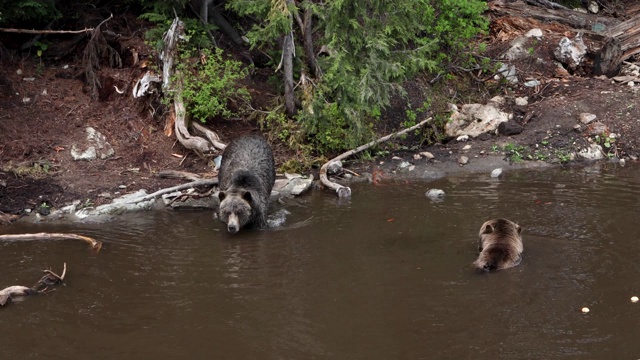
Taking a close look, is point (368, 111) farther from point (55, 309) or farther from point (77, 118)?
point (55, 309)

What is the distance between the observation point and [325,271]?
8547 mm

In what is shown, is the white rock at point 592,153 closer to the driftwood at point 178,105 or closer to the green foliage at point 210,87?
the green foliage at point 210,87

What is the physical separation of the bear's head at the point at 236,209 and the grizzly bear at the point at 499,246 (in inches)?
128

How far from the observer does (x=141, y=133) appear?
1329cm

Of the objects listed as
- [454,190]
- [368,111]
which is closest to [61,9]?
[368,111]

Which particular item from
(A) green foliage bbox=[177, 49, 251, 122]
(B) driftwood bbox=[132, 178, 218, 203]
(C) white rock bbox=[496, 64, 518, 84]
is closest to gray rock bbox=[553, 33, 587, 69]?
(C) white rock bbox=[496, 64, 518, 84]

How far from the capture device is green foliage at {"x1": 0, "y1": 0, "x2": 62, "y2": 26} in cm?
1284

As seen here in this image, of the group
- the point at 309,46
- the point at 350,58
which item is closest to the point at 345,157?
the point at 350,58

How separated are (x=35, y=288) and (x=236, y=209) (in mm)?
2916

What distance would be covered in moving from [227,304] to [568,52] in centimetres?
1173

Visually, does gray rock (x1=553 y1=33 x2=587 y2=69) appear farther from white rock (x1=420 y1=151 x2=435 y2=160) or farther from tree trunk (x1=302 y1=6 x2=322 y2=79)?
tree trunk (x1=302 y1=6 x2=322 y2=79)

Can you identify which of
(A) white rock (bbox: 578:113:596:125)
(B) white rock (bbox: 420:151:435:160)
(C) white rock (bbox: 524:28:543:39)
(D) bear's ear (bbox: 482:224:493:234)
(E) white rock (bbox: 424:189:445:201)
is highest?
(C) white rock (bbox: 524:28:543:39)

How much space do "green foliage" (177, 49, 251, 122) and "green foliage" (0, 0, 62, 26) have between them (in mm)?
2681

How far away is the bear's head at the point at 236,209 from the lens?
9959mm
